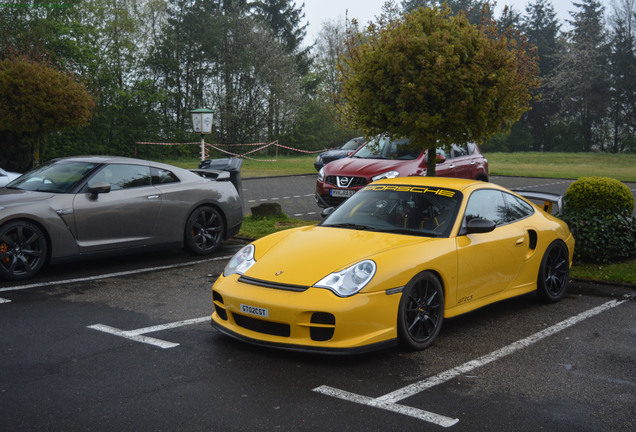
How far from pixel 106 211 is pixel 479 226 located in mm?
4959

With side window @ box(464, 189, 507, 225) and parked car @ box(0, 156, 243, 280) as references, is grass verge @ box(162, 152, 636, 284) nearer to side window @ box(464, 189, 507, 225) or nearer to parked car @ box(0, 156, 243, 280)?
parked car @ box(0, 156, 243, 280)

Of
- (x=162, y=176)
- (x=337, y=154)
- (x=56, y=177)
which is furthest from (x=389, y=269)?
(x=337, y=154)

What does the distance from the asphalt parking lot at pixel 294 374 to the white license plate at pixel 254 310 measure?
14.2 inches

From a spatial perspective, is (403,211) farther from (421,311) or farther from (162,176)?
(162,176)

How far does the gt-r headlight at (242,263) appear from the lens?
19.2 feet

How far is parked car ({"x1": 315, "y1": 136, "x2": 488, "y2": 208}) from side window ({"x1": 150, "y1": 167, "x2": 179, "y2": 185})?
4172 millimetres

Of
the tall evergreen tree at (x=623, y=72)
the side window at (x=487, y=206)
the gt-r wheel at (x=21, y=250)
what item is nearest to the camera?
the side window at (x=487, y=206)

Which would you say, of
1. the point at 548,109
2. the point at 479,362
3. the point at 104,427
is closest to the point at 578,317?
the point at 479,362

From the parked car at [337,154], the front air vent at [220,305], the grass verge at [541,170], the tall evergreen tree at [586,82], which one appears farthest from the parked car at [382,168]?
the tall evergreen tree at [586,82]

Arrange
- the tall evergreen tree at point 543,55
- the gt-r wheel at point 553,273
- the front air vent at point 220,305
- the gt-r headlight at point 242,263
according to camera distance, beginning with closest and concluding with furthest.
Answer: the front air vent at point 220,305 < the gt-r headlight at point 242,263 < the gt-r wheel at point 553,273 < the tall evergreen tree at point 543,55

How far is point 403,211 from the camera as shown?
6.46m

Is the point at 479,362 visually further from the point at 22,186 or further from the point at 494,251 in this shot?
the point at 22,186

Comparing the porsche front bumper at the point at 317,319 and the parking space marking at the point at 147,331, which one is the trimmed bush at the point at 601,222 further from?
the parking space marking at the point at 147,331

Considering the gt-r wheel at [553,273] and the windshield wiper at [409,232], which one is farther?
the gt-r wheel at [553,273]
